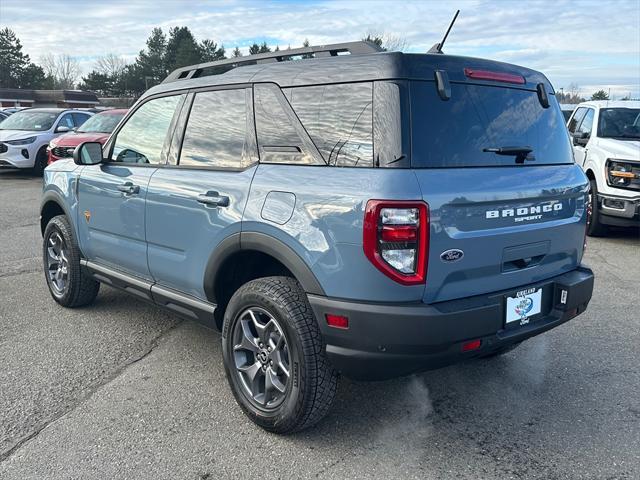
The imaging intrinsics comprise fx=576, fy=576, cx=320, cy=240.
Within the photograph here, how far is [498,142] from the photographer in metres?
2.98

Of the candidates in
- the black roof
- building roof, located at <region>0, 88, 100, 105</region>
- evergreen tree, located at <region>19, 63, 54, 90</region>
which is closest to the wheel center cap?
the black roof

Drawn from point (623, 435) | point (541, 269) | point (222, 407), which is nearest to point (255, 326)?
point (222, 407)

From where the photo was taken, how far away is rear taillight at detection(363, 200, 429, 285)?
8.14ft

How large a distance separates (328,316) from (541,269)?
47.6 inches

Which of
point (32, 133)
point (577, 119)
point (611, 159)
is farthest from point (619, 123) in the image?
point (32, 133)

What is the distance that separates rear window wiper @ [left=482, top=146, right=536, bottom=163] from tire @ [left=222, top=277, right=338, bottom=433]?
1.21 metres

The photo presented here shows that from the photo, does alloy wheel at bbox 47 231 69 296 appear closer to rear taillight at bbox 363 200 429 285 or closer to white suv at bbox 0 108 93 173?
rear taillight at bbox 363 200 429 285

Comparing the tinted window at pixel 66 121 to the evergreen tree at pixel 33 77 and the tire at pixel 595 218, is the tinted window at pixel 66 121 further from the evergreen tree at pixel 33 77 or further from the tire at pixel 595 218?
the evergreen tree at pixel 33 77

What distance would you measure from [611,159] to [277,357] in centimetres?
632

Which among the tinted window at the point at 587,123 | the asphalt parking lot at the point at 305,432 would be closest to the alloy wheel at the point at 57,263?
the asphalt parking lot at the point at 305,432

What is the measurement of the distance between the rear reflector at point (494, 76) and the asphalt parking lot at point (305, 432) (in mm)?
1857

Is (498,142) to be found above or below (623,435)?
above

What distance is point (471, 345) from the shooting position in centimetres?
270

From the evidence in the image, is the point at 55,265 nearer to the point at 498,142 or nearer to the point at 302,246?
the point at 302,246
